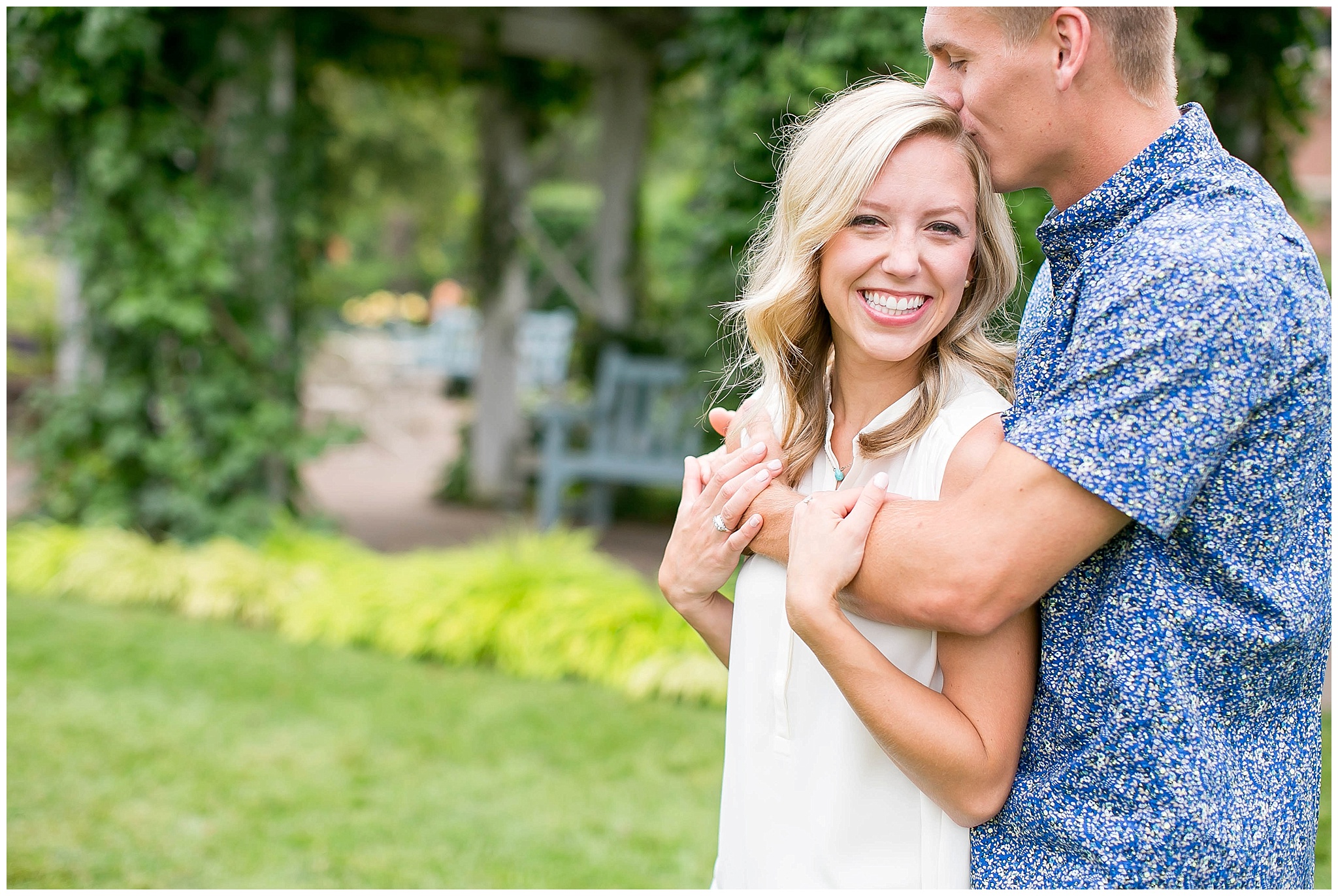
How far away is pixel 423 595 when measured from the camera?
5.54 meters

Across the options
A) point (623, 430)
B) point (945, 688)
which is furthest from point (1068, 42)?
point (623, 430)

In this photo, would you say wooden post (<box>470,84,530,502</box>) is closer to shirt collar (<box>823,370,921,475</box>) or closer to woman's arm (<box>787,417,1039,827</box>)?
shirt collar (<box>823,370,921,475</box>)

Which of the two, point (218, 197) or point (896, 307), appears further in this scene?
point (218, 197)

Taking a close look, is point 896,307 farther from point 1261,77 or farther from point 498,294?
point 498,294

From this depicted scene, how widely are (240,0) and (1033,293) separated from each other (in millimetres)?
4715

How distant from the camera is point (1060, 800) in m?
1.33

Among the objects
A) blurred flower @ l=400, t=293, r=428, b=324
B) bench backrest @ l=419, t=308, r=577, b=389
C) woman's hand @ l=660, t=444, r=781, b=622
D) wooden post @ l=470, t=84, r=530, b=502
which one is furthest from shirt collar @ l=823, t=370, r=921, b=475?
blurred flower @ l=400, t=293, r=428, b=324

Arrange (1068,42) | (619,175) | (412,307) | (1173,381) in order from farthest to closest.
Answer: (412,307)
(619,175)
(1068,42)
(1173,381)

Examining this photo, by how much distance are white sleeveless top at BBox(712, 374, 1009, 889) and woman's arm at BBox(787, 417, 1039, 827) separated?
85mm

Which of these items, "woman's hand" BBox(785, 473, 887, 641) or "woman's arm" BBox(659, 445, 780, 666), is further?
"woman's arm" BBox(659, 445, 780, 666)

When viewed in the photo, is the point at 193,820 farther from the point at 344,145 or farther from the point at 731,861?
the point at 344,145

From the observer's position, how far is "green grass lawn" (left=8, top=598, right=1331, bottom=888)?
346cm

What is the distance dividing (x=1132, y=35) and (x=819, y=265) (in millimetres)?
490

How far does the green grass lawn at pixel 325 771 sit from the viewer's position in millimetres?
3459
